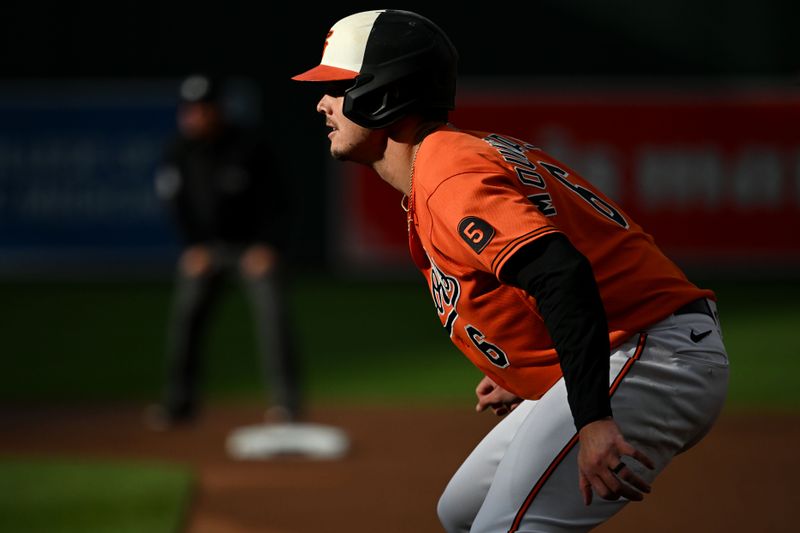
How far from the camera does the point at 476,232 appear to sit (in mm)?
2758

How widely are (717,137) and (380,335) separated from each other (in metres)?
4.95

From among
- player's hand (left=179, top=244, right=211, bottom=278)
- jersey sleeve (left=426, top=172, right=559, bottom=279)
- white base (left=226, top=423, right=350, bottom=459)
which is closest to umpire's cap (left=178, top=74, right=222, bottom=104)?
player's hand (left=179, top=244, right=211, bottom=278)

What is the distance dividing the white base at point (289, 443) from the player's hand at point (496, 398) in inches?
139

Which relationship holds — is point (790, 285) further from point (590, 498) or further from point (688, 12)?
point (590, 498)

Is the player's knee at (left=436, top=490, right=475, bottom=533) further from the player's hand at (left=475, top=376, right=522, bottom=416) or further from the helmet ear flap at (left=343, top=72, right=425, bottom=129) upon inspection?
the helmet ear flap at (left=343, top=72, right=425, bottom=129)

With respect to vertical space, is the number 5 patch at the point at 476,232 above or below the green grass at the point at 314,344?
above

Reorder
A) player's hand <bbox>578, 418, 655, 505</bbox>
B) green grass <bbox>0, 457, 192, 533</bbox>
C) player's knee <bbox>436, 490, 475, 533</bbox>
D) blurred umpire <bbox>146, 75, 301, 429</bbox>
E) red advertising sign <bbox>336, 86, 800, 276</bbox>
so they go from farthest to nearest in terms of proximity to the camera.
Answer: red advertising sign <bbox>336, 86, 800, 276</bbox>, blurred umpire <bbox>146, 75, 301, 429</bbox>, green grass <bbox>0, 457, 192, 533</bbox>, player's knee <bbox>436, 490, 475, 533</bbox>, player's hand <bbox>578, 418, 655, 505</bbox>

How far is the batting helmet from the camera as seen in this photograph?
10.3 feet

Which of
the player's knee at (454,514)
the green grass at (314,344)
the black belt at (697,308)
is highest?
the black belt at (697,308)

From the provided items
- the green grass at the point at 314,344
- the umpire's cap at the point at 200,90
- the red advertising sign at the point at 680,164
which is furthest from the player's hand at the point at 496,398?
the red advertising sign at the point at 680,164

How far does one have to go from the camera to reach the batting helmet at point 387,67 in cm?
314

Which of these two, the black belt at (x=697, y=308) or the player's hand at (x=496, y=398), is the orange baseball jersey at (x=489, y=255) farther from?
the player's hand at (x=496, y=398)

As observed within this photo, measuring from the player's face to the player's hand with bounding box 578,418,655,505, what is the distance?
974 mm

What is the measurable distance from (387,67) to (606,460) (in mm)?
1129
